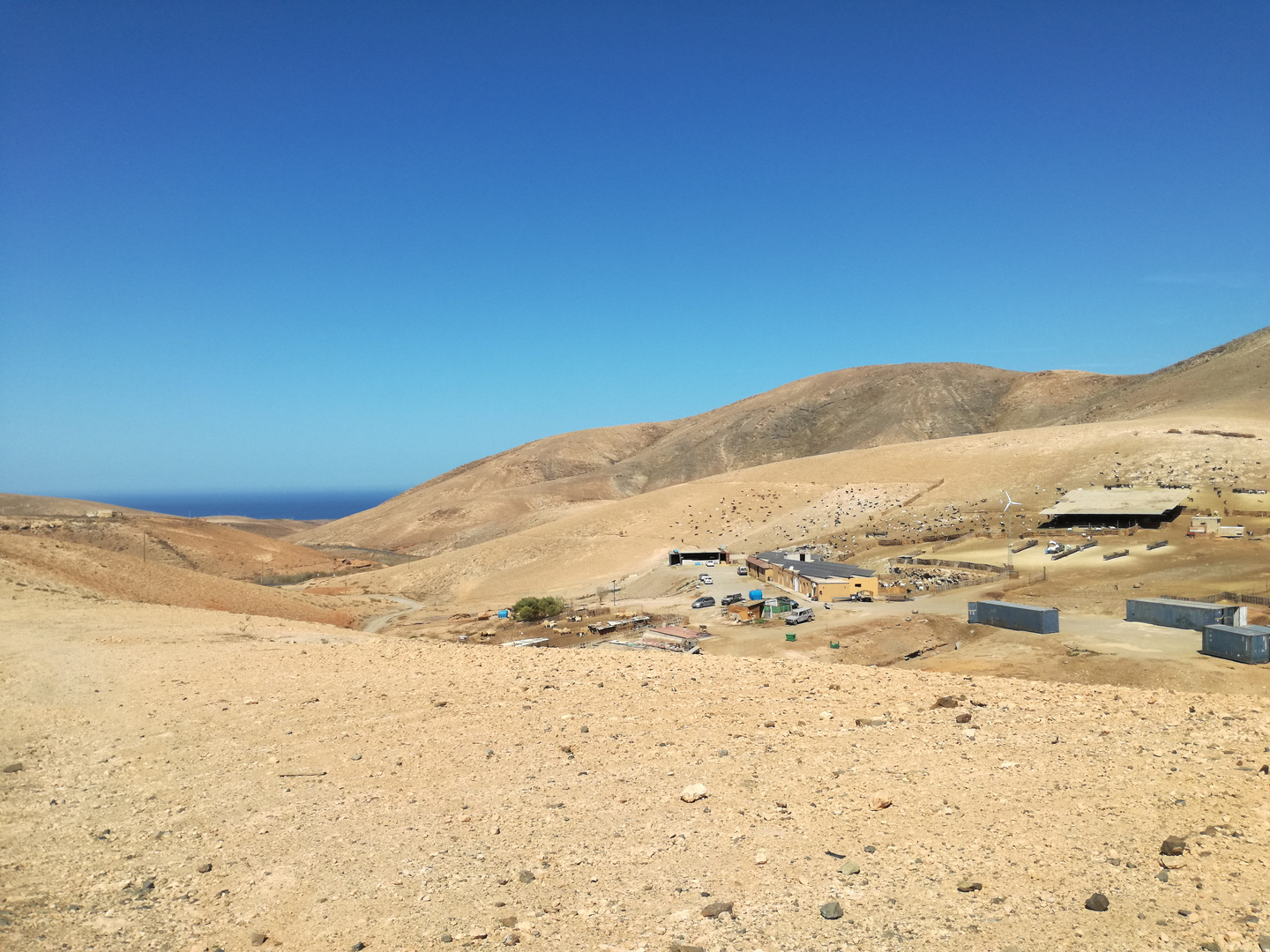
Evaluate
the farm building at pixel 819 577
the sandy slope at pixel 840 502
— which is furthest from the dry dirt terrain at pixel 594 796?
the sandy slope at pixel 840 502

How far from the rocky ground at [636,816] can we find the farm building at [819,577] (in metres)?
28.3

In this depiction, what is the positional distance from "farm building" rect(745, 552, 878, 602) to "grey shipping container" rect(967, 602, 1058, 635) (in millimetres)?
9451

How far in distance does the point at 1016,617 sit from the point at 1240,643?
7.17m

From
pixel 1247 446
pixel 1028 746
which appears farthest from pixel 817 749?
pixel 1247 446

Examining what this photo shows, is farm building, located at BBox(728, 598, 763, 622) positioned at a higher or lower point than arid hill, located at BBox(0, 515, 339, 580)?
lower

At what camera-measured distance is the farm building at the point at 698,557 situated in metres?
61.2

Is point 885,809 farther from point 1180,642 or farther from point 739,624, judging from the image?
point 739,624

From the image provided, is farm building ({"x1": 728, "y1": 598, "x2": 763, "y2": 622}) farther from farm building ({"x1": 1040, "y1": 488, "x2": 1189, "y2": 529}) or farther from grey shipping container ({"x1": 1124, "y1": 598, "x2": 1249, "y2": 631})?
farm building ({"x1": 1040, "y1": 488, "x2": 1189, "y2": 529})

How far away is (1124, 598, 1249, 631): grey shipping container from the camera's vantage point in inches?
1041

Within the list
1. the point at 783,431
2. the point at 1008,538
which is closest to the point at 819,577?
the point at 1008,538

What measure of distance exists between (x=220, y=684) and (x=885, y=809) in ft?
33.9

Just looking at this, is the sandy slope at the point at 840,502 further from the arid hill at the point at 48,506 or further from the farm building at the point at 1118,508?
the arid hill at the point at 48,506

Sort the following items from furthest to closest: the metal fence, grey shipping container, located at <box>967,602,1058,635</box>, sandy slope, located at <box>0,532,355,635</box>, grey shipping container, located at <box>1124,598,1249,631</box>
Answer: the metal fence, grey shipping container, located at <box>967,602,1058,635</box>, grey shipping container, located at <box>1124,598,1249,631</box>, sandy slope, located at <box>0,532,355,635</box>

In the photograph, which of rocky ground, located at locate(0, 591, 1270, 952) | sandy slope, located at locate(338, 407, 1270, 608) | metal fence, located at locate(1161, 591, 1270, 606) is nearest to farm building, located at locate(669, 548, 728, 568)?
sandy slope, located at locate(338, 407, 1270, 608)
